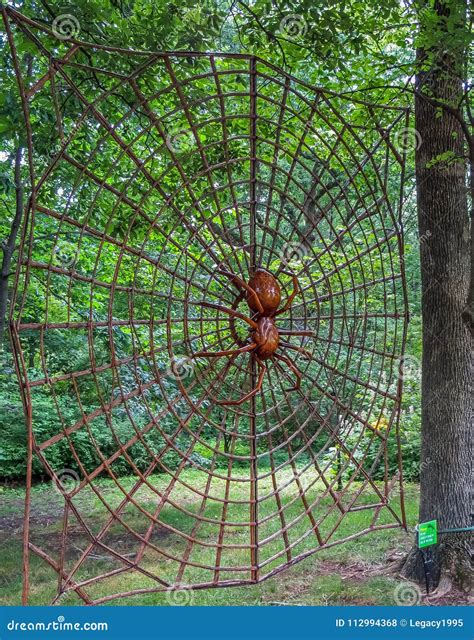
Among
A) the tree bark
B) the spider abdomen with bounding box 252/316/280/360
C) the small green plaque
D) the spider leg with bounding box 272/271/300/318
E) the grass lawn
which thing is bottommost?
the grass lawn

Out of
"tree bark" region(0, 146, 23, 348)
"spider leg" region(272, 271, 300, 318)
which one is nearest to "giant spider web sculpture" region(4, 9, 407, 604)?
"spider leg" region(272, 271, 300, 318)

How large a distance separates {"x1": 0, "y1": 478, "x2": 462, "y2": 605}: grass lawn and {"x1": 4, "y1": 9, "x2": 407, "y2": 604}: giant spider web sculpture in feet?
0.22

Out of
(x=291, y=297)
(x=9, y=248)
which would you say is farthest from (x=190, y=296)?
(x=291, y=297)

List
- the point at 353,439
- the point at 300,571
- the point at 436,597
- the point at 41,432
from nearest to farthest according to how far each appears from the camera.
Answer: the point at 436,597
the point at 300,571
the point at 353,439
the point at 41,432

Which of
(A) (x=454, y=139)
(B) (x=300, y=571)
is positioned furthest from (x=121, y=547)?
(A) (x=454, y=139)

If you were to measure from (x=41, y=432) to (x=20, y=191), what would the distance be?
116 inches

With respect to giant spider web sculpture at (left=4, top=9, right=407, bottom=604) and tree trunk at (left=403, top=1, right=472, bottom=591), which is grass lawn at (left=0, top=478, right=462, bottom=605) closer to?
giant spider web sculpture at (left=4, top=9, right=407, bottom=604)

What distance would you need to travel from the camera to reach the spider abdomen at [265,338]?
2.07 meters

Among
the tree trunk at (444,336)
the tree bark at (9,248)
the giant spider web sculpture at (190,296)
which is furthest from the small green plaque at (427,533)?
the tree bark at (9,248)

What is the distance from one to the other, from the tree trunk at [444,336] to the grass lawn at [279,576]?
0.82 feet

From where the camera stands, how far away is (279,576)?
3.39 meters

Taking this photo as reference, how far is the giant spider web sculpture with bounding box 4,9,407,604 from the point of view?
1810 millimetres

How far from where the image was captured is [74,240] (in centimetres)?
527

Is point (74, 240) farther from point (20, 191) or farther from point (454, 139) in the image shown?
point (454, 139)
